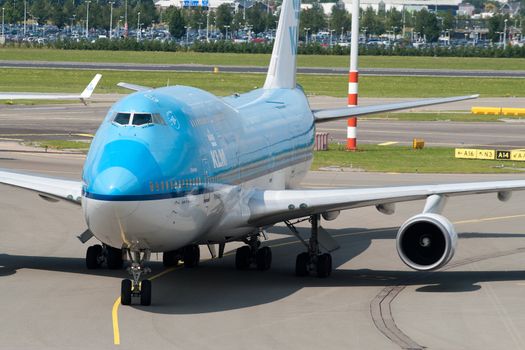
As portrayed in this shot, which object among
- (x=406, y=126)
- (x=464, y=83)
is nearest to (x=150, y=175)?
(x=406, y=126)

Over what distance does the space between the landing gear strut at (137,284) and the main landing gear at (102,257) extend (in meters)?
5.36

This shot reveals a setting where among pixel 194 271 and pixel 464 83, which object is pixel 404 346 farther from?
pixel 464 83

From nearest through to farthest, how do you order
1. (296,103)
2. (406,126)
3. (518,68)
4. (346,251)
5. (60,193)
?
1. (60,193)
2. (346,251)
3. (296,103)
4. (406,126)
5. (518,68)

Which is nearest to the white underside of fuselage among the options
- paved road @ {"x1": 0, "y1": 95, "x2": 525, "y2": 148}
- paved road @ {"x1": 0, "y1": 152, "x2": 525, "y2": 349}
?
paved road @ {"x1": 0, "y1": 152, "x2": 525, "y2": 349}

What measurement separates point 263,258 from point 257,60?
153 m

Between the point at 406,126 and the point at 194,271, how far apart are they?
54.5 m

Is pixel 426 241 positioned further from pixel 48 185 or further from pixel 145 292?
pixel 48 185

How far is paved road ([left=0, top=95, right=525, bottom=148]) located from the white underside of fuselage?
43570mm

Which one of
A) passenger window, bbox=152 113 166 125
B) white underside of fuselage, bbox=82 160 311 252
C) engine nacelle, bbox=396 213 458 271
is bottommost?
engine nacelle, bbox=396 213 458 271

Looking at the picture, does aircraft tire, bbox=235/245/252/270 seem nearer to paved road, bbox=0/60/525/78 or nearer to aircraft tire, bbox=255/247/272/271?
aircraft tire, bbox=255/247/272/271

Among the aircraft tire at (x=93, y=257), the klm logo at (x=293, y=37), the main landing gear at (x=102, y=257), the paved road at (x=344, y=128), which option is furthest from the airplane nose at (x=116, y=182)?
the paved road at (x=344, y=128)

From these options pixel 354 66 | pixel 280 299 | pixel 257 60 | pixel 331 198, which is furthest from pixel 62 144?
pixel 257 60

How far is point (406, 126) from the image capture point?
284 ft

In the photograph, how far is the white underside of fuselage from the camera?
26422 millimetres
